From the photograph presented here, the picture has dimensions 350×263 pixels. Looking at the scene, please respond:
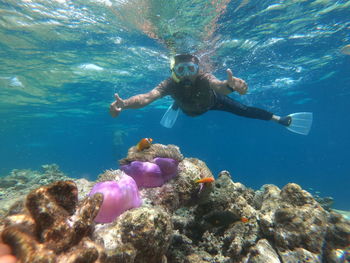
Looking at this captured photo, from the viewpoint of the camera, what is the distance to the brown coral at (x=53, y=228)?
1.25m

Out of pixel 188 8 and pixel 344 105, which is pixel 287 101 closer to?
pixel 344 105

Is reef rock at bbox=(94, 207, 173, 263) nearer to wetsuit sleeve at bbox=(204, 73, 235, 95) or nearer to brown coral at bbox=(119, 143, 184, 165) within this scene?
brown coral at bbox=(119, 143, 184, 165)

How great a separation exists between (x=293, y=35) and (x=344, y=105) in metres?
28.0

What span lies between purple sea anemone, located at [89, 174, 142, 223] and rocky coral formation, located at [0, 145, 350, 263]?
14 cm

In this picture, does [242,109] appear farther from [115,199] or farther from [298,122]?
[115,199]

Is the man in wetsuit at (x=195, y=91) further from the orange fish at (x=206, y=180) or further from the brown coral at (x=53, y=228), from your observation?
the brown coral at (x=53, y=228)

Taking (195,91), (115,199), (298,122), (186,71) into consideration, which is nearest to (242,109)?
(195,91)

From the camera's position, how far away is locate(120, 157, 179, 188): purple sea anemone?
3186 millimetres

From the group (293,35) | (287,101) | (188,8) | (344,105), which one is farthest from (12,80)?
(344,105)

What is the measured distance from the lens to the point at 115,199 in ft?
7.94

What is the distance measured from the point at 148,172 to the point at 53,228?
1.88m

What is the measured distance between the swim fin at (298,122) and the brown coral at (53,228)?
28.3ft

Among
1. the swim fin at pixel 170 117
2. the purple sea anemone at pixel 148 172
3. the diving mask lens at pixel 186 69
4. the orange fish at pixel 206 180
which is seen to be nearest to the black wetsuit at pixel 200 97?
the diving mask lens at pixel 186 69

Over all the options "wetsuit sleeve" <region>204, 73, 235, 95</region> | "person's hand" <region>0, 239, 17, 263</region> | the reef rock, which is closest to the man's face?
"wetsuit sleeve" <region>204, 73, 235, 95</region>
